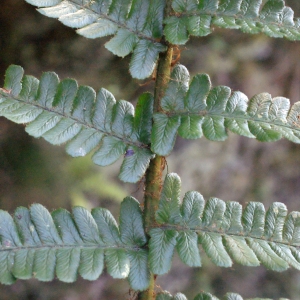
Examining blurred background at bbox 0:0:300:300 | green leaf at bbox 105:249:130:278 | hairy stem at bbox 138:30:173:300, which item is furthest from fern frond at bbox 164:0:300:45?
blurred background at bbox 0:0:300:300

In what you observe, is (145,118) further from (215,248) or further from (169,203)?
(215,248)

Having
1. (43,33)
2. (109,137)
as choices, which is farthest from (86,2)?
(43,33)

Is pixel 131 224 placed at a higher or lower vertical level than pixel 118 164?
higher

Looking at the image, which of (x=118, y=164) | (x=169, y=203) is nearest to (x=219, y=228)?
(x=169, y=203)

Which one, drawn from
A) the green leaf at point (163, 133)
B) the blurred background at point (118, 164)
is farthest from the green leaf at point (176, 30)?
the blurred background at point (118, 164)

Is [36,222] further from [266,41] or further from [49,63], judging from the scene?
[266,41]

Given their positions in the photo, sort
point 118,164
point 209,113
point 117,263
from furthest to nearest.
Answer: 1. point 118,164
2. point 209,113
3. point 117,263

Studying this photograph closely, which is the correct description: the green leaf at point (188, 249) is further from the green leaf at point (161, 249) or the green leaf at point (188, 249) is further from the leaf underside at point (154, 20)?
the leaf underside at point (154, 20)
